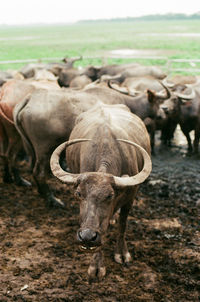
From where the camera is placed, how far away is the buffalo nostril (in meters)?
3.37

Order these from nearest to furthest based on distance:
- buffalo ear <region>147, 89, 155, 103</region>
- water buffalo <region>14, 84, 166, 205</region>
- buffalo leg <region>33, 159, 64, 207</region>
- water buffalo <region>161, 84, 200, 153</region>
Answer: water buffalo <region>14, 84, 166, 205</region>
buffalo leg <region>33, 159, 64, 207</region>
buffalo ear <region>147, 89, 155, 103</region>
water buffalo <region>161, 84, 200, 153</region>

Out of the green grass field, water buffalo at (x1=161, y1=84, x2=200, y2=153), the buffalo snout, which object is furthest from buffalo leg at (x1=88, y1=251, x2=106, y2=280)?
the green grass field

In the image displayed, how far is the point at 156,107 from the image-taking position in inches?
324

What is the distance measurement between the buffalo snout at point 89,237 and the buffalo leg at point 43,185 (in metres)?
2.72

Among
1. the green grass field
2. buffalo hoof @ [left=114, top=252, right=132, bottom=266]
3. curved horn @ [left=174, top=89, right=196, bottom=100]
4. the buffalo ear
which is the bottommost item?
the green grass field

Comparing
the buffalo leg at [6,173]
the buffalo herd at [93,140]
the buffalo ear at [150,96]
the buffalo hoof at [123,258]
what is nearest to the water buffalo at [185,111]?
the buffalo herd at [93,140]

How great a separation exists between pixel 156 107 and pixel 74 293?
5203 millimetres

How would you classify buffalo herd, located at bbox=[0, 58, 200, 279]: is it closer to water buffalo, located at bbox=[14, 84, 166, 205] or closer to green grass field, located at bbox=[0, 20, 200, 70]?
water buffalo, located at bbox=[14, 84, 166, 205]

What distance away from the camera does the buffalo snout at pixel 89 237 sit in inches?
133

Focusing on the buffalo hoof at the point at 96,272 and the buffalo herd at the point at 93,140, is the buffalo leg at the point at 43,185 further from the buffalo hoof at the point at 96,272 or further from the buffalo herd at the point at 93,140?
the buffalo hoof at the point at 96,272

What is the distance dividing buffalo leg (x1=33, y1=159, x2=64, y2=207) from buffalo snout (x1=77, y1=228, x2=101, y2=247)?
8.92 ft

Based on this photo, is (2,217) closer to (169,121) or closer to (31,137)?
(31,137)

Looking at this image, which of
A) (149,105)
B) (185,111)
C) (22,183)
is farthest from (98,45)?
(22,183)

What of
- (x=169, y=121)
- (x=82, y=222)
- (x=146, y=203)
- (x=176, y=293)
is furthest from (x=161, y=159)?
(x=82, y=222)
